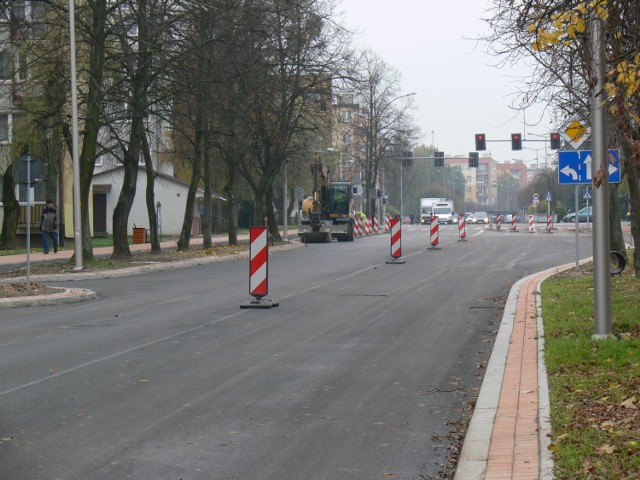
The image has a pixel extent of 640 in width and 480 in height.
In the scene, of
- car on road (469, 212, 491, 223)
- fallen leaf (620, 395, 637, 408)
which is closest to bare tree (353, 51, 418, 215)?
car on road (469, 212, 491, 223)

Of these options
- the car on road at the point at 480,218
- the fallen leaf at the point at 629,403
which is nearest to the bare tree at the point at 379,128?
the car on road at the point at 480,218

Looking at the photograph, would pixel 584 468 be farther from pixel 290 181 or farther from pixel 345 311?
pixel 290 181

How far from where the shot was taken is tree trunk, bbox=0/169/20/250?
42.3 m

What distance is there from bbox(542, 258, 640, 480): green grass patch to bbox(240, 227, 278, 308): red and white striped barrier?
499cm

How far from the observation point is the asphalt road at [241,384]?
6.96 m

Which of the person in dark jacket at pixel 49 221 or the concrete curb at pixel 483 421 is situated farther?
the person in dark jacket at pixel 49 221

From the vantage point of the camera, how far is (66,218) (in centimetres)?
5084

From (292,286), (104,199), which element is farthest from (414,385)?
(104,199)

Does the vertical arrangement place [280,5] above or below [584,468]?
above

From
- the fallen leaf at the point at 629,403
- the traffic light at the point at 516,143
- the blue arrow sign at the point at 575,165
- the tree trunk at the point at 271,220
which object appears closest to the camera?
the fallen leaf at the point at 629,403

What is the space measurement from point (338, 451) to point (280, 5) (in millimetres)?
28214

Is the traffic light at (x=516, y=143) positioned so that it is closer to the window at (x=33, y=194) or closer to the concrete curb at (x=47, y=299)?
the window at (x=33, y=194)

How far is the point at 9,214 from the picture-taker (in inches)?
1708

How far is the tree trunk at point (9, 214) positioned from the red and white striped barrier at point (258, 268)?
2669cm
